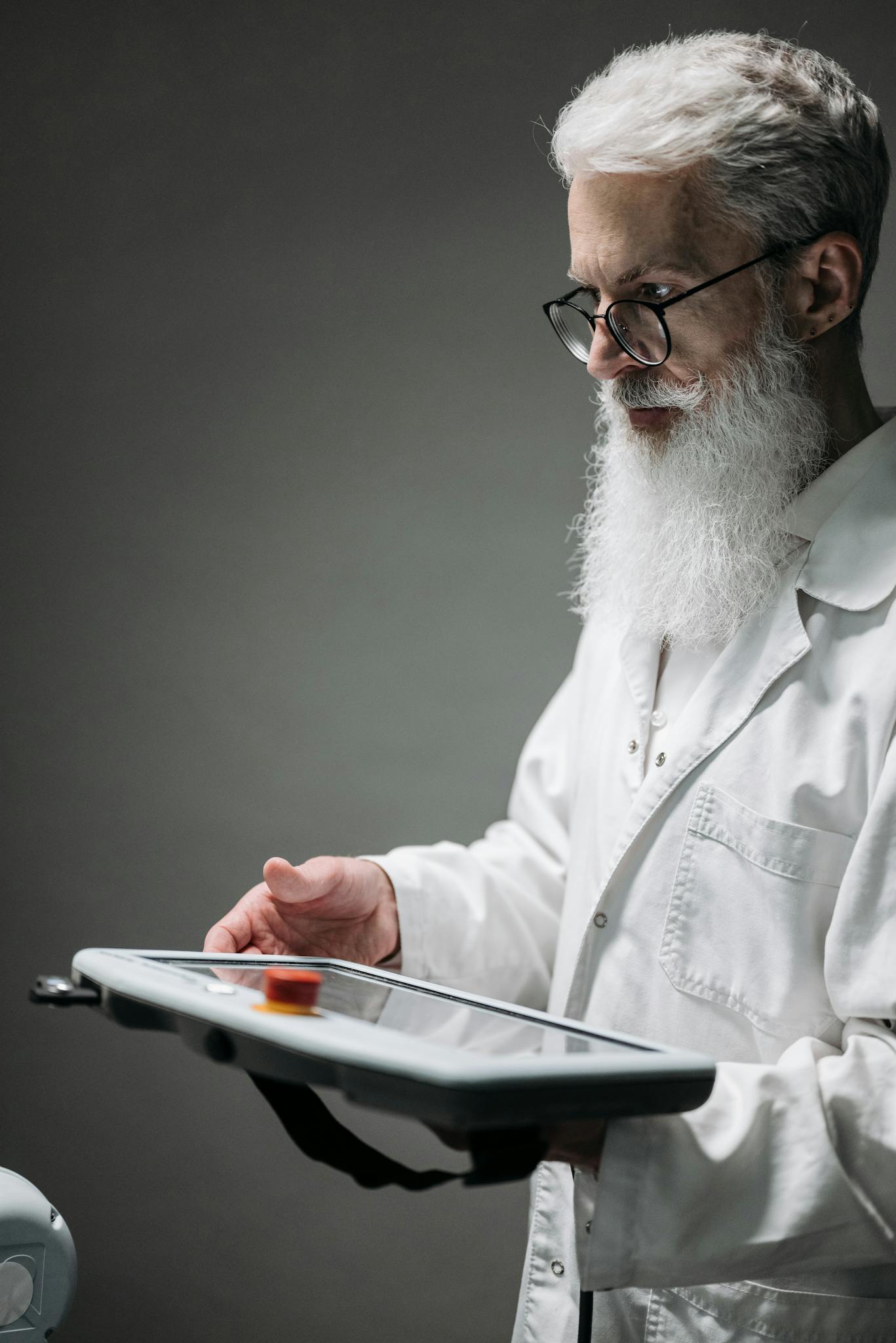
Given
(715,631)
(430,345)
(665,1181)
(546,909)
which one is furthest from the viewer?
(430,345)

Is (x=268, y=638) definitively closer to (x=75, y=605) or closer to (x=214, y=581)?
(x=214, y=581)

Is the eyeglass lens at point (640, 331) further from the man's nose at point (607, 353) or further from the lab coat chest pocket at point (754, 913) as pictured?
the lab coat chest pocket at point (754, 913)

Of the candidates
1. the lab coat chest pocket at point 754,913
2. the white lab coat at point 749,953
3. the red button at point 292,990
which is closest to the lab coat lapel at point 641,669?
the white lab coat at point 749,953

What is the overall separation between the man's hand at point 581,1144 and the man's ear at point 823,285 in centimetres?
69

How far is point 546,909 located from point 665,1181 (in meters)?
0.57

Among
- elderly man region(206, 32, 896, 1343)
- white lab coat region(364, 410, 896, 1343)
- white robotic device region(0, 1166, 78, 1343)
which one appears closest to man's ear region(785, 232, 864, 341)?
elderly man region(206, 32, 896, 1343)

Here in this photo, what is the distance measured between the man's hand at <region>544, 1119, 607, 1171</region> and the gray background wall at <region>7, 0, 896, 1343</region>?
117 cm

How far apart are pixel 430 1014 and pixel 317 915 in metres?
0.39

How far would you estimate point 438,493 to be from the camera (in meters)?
1.83

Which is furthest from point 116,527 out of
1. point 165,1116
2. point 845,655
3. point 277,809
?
point 845,655

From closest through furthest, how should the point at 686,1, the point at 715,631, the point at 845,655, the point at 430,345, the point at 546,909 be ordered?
the point at 845,655
the point at 715,631
the point at 546,909
the point at 686,1
the point at 430,345

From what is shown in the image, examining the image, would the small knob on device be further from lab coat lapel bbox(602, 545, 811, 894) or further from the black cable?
lab coat lapel bbox(602, 545, 811, 894)

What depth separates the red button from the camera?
0.62 metres

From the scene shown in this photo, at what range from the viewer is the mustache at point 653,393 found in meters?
1.02
